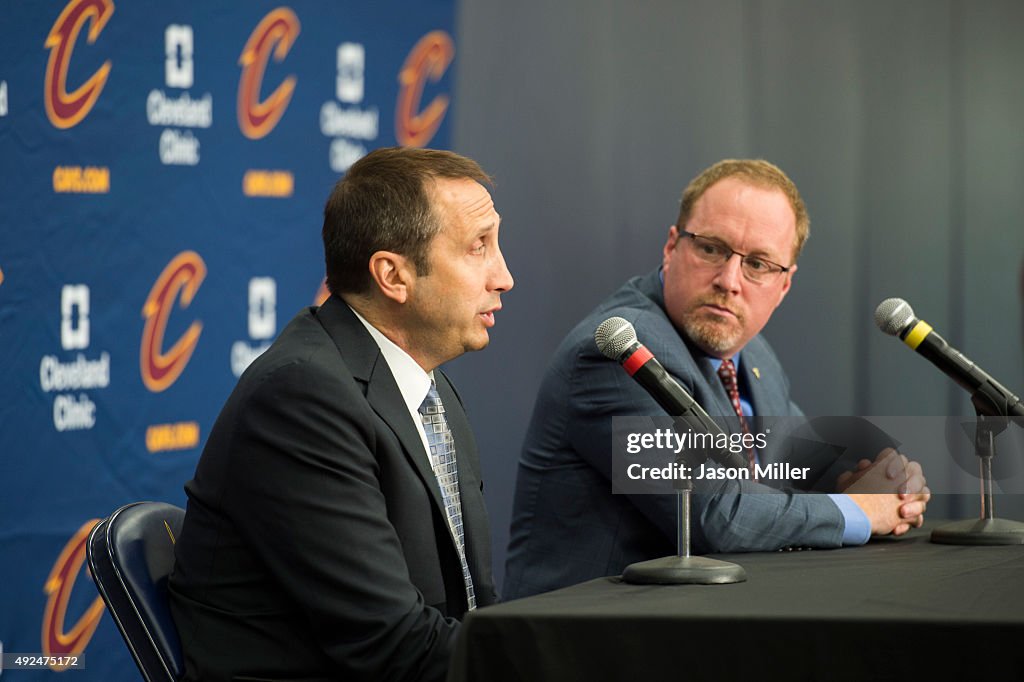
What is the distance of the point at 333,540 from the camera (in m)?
1.83

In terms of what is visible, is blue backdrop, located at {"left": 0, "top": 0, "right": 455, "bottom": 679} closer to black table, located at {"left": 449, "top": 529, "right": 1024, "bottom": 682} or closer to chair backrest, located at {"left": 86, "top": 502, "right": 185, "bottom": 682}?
chair backrest, located at {"left": 86, "top": 502, "right": 185, "bottom": 682}

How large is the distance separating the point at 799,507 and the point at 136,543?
4.01 ft

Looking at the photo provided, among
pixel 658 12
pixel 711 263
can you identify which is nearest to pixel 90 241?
pixel 711 263

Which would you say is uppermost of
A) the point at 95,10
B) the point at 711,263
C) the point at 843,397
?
the point at 95,10

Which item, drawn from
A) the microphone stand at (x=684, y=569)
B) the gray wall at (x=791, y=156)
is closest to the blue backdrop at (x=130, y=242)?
the gray wall at (x=791, y=156)

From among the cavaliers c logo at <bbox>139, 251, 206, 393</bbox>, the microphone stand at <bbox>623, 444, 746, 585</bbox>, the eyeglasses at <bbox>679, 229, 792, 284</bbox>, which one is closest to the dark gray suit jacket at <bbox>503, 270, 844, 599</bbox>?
the eyeglasses at <bbox>679, 229, 792, 284</bbox>

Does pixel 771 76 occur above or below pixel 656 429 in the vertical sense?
above

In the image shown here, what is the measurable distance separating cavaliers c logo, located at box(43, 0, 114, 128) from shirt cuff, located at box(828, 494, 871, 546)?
1.99m

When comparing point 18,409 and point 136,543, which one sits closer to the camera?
point 136,543

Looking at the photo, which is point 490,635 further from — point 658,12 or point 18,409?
point 658,12

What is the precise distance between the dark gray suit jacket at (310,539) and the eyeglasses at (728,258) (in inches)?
42.7

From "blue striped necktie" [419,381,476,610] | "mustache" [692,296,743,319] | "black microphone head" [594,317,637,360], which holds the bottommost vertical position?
"blue striped necktie" [419,381,476,610]

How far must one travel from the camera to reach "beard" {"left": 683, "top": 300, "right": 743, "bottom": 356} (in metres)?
2.78

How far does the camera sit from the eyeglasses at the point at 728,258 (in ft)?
9.32
